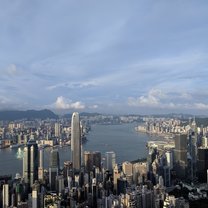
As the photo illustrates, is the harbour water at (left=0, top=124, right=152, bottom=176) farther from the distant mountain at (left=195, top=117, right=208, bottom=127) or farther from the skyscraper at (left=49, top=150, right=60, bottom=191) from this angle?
the distant mountain at (left=195, top=117, right=208, bottom=127)

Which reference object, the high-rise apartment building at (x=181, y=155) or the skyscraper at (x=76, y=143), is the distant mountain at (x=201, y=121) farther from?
the skyscraper at (x=76, y=143)

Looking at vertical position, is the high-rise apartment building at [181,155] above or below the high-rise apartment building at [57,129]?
below

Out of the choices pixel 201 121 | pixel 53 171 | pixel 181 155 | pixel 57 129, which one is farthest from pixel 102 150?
pixel 53 171

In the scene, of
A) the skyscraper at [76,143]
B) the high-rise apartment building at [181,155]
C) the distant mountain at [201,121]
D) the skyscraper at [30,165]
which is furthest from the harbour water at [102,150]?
the distant mountain at [201,121]

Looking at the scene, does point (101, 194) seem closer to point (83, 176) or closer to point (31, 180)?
point (83, 176)

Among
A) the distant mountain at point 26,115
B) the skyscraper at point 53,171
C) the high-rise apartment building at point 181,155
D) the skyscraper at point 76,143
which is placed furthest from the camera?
the distant mountain at point 26,115

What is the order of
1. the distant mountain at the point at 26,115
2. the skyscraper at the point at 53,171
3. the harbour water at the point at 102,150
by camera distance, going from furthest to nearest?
the distant mountain at the point at 26,115 < the harbour water at the point at 102,150 < the skyscraper at the point at 53,171

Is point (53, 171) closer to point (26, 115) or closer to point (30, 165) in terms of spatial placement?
point (30, 165)

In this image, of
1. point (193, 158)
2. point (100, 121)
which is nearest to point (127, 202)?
point (193, 158)
